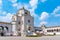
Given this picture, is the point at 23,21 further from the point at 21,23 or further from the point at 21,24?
the point at 21,24

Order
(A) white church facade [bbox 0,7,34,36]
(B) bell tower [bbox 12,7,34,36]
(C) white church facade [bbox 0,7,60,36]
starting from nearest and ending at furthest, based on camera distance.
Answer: (C) white church facade [bbox 0,7,60,36], (A) white church facade [bbox 0,7,34,36], (B) bell tower [bbox 12,7,34,36]

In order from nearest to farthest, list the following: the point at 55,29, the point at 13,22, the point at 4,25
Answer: the point at 4,25
the point at 13,22
the point at 55,29

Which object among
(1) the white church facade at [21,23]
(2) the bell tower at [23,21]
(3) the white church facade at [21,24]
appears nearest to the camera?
(3) the white church facade at [21,24]

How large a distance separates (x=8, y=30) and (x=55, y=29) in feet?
55.2

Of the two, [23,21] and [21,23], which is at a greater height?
[23,21]

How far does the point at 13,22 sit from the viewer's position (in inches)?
1474

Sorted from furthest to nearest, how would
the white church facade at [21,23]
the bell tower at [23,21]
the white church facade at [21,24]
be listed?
1. the bell tower at [23,21]
2. the white church facade at [21,23]
3. the white church facade at [21,24]

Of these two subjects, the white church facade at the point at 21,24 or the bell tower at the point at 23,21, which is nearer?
the white church facade at the point at 21,24

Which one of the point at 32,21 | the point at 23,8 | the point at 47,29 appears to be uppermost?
the point at 23,8

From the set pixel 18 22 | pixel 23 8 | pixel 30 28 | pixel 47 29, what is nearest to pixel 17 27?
pixel 18 22

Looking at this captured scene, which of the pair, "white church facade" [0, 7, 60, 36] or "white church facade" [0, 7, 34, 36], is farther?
"white church facade" [0, 7, 34, 36]

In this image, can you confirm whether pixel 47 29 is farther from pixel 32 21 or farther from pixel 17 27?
pixel 17 27

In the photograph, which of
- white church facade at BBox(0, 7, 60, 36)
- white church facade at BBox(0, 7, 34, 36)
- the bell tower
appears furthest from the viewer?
the bell tower

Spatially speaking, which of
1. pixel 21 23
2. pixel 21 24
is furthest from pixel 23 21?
pixel 21 24
